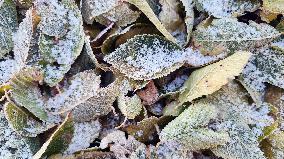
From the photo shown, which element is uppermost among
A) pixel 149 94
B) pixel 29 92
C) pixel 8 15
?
pixel 8 15

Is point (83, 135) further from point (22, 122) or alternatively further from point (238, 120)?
point (238, 120)

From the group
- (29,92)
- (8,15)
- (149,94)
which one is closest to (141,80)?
(149,94)

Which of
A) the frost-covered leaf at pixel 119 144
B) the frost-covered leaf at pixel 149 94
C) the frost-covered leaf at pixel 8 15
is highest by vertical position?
the frost-covered leaf at pixel 8 15

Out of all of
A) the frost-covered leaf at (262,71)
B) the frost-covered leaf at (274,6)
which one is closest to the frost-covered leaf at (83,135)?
the frost-covered leaf at (262,71)

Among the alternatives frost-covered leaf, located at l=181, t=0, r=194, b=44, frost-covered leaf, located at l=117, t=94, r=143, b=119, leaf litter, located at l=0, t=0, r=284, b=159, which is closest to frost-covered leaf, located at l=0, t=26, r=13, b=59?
leaf litter, located at l=0, t=0, r=284, b=159

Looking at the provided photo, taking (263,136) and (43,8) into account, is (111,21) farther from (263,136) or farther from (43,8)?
(263,136)

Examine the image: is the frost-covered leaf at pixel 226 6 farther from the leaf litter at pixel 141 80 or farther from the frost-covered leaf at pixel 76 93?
the frost-covered leaf at pixel 76 93

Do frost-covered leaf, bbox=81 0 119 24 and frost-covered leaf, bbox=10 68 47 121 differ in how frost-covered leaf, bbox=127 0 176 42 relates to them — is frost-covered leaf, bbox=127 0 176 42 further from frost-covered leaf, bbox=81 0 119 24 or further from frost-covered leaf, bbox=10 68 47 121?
frost-covered leaf, bbox=10 68 47 121
